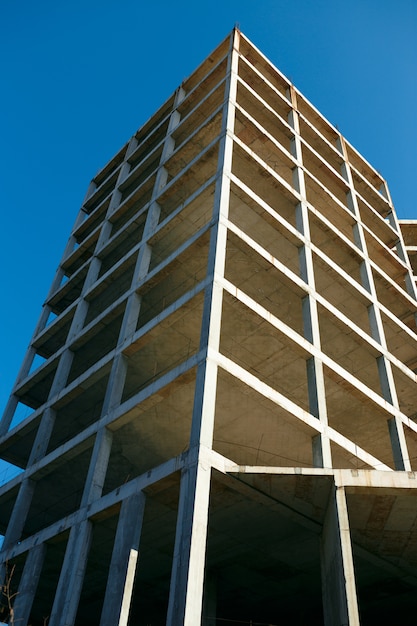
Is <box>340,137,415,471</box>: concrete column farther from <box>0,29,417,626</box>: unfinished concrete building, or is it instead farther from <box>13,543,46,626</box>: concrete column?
<box>13,543,46,626</box>: concrete column

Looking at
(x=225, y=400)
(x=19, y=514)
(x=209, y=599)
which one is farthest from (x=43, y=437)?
(x=209, y=599)

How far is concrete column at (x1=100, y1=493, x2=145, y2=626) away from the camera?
1246 cm

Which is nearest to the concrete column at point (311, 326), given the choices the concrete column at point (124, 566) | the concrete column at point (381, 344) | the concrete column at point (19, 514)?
the concrete column at point (381, 344)

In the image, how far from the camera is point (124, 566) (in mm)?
12992

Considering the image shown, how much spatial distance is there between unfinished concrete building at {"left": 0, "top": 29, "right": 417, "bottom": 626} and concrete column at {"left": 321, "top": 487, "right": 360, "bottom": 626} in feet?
0.17

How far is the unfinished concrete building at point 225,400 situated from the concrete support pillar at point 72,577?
0.16ft

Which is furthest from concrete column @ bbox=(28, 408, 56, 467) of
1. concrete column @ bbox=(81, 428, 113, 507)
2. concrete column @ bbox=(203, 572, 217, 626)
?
concrete column @ bbox=(203, 572, 217, 626)

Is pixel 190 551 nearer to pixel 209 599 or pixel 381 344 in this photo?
pixel 209 599

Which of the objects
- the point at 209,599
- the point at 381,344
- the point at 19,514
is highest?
the point at 381,344

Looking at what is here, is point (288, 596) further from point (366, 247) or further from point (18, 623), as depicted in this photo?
point (366, 247)

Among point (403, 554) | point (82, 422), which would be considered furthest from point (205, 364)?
point (82, 422)

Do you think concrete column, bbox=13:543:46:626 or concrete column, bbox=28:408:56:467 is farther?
concrete column, bbox=28:408:56:467

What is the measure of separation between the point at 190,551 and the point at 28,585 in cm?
700

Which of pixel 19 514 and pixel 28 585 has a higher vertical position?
pixel 19 514
